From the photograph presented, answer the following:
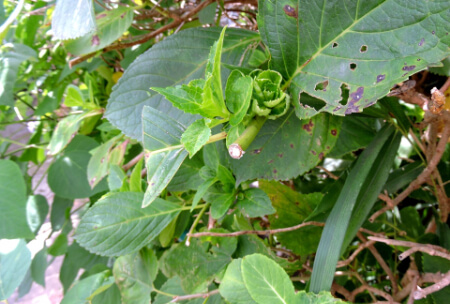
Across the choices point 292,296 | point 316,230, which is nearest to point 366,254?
point 316,230

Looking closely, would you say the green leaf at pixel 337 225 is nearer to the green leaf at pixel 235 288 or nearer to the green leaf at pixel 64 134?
the green leaf at pixel 235 288

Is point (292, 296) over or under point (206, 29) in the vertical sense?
under

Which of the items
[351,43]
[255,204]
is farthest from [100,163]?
[351,43]

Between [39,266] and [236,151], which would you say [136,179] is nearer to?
[236,151]

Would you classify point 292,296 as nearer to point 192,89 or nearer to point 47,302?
point 192,89

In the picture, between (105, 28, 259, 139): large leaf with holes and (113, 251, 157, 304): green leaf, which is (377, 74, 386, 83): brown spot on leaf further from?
(113, 251, 157, 304): green leaf

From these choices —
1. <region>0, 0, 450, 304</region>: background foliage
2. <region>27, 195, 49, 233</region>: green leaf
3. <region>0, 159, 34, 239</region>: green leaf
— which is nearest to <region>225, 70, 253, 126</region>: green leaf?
<region>0, 0, 450, 304</region>: background foliage
